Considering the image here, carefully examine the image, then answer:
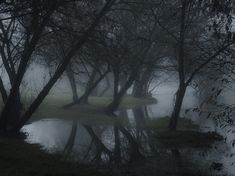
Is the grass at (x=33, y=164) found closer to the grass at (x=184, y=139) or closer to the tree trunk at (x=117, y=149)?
the tree trunk at (x=117, y=149)

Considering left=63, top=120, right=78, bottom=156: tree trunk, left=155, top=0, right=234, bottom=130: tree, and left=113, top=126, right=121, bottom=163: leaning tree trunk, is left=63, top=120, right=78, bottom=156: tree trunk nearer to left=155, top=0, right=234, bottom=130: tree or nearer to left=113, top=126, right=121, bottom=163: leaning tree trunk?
left=113, top=126, right=121, bottom=163: leaning tree trunk

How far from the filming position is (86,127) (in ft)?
88.3

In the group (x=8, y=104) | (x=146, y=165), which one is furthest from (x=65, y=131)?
(x=146, y=165)

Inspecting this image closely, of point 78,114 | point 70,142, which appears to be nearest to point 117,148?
point 70,142

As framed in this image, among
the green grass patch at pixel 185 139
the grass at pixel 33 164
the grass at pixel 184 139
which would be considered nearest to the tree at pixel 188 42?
the grass at pixel 184 139

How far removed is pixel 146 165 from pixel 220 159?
3356 millimetres

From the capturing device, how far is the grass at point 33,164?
12484 mm

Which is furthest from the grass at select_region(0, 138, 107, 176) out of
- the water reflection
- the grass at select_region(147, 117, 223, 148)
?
the grass at select_region(147, 117, 223, 148)

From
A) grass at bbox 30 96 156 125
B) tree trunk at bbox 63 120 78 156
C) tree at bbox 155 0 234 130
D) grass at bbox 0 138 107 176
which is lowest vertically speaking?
grass at bbox 0 138 107 176

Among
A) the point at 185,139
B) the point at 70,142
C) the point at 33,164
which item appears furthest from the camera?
the point at 185,139

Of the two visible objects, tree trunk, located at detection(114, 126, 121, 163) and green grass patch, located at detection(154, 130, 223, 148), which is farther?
green grass patch, located at detection(154, 130, 223, 148)

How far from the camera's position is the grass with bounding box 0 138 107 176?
12.5 metres

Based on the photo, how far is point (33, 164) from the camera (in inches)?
538

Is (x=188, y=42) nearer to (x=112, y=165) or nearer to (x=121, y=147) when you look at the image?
(x=121, y=147)
